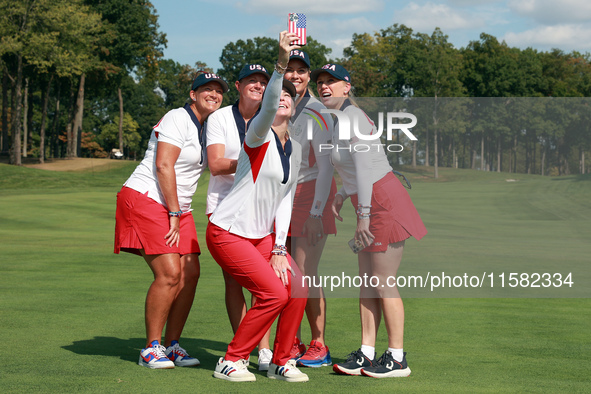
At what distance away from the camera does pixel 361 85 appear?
5494 centimetres

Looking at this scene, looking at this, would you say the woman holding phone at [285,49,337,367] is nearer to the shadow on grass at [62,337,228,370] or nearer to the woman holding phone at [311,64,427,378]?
the woman holding phone at [311,64,427,378]

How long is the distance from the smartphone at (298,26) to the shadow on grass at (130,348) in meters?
2.36

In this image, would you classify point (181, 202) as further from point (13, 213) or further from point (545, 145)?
point (13, 213)

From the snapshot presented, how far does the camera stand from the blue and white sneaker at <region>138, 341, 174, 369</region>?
16.1ft

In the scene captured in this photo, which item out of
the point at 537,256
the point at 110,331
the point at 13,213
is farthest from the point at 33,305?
the point at 13,213

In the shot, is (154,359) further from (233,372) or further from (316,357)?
(316,357)

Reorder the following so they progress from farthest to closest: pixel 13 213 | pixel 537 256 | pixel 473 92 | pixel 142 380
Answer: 1. pixel 473 92
2. pixel 13 213
3. pixel 537 256
4. pixel 142 380

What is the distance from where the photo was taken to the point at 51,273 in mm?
9719

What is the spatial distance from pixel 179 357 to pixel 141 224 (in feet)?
3.28

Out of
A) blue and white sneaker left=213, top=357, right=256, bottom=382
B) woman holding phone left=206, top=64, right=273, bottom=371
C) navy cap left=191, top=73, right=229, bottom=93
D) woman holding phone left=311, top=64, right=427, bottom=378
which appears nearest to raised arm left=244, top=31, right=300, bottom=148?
woman holding phone left=206, top=64, right=273, bottom=371

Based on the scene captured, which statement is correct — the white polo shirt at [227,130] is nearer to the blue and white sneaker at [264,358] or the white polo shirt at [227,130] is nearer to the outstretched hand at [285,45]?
the outstretched hand at [285,45]

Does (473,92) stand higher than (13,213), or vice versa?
(473,92)

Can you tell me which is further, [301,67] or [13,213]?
[13,213]

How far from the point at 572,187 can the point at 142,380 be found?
4.90 meters
